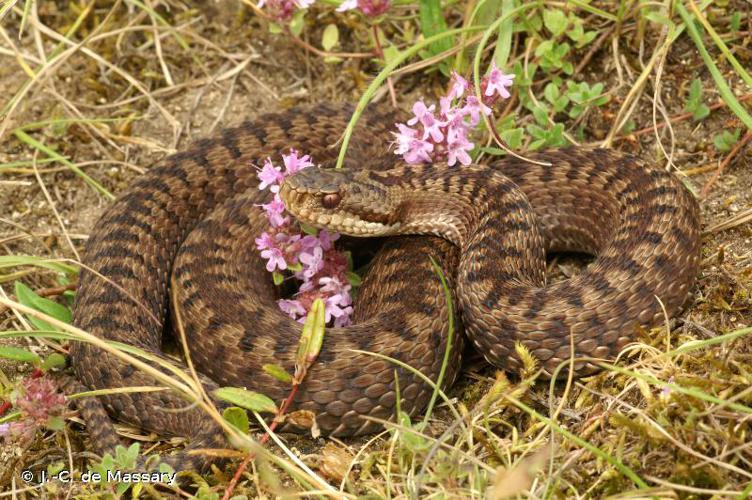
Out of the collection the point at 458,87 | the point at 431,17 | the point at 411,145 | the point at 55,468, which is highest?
the point at 431,17

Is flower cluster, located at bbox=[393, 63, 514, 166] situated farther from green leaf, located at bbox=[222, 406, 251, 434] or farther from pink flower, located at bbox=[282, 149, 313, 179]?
green leaf, located at bbox=[222, 406, 251, 434]

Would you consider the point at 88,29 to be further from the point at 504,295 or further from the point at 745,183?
the point at 745,183

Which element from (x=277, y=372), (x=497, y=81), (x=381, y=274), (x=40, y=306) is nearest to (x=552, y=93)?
(x=497, y=81)

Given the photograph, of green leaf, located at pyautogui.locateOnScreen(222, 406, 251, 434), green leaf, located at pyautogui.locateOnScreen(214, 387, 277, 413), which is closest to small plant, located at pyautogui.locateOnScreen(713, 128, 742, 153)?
green leaf, located at pyautogui.locateOnScreen(214, 387, 277, 413)

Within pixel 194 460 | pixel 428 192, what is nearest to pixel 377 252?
pixel 428 192

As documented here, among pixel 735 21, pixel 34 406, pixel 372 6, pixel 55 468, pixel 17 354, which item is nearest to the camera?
pixel 34 406

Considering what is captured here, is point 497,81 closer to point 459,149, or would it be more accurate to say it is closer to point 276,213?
point 459,149
